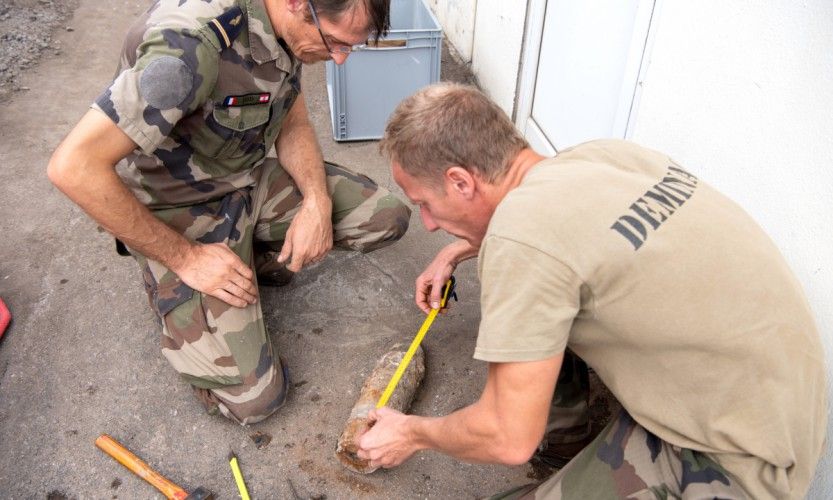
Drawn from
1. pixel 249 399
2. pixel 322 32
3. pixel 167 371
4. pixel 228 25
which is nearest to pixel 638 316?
pixel 322 32

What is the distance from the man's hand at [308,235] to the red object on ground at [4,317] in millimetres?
1307

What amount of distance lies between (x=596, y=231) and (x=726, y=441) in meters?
0.62

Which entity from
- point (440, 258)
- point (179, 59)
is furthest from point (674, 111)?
point (179, 59)

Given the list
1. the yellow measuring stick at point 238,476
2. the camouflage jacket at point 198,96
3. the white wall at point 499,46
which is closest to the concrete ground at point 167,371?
the yellow measuring stick at point 238,476

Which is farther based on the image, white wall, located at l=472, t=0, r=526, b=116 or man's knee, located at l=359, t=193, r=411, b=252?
white wall, located at l=472, t=0, r=526, b=116

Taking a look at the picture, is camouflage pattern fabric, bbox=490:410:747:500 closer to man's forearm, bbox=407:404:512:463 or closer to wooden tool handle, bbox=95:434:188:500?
man's forearm, bbox=407:404:512:463

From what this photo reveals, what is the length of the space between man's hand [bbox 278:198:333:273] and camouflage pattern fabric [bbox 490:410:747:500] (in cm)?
138

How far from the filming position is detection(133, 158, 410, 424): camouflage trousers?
2.44 metres

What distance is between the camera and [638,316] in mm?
1440

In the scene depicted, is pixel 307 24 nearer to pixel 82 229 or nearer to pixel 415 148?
pixel 415 148

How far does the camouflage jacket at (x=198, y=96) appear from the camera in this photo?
2.01 meters

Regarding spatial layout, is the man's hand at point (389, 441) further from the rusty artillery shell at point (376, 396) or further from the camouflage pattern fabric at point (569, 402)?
the camouflage pattern fabric at point (569, 402)

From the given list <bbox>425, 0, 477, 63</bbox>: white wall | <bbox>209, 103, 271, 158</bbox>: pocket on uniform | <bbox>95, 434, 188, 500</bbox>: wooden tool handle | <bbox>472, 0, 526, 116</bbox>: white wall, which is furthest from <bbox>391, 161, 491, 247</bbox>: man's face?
<bbox>425, 0, 477, 63</bbox>: white wall

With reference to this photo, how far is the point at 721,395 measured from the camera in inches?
58.8
